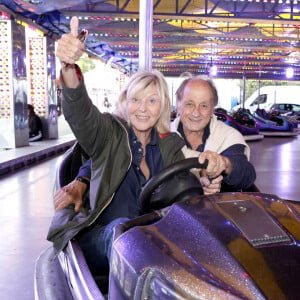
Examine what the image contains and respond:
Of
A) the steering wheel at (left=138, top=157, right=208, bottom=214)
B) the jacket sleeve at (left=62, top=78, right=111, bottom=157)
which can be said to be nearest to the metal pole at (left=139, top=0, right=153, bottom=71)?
the jacket sleeve at (left=62, top=78, right=111, bottom=157)

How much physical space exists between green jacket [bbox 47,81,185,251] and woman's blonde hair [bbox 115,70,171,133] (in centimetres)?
8

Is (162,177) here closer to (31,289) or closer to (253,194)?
(253,194)

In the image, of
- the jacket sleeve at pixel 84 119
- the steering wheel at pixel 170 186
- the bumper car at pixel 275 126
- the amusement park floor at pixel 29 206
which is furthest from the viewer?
the bumper car at pixel 275 126

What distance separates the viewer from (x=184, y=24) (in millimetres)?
8312

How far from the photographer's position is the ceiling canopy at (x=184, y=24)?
612 centimetres

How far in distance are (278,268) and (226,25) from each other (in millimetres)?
8005

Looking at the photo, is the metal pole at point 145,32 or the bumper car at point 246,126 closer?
the metal pole at point 145,32

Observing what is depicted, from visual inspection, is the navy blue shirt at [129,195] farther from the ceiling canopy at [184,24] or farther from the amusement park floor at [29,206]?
the ceiling canopy at [184,24]

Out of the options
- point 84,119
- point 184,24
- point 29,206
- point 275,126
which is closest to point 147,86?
point 84,119

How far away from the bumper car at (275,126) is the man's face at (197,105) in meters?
8.17

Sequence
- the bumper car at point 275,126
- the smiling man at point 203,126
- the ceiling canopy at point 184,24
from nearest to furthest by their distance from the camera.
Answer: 1. the smiling man at point 203,126
2. the ceiling canopy at point 184,24
3. the bumper car at point 275,126

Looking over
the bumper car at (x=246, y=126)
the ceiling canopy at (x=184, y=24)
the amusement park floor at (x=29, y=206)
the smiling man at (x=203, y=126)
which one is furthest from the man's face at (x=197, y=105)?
the bumper car at (x=246, y=126)

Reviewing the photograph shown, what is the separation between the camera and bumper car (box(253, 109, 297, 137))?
30.7ft

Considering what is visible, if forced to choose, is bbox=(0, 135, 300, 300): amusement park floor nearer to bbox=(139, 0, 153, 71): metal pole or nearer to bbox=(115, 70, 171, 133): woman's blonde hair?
bbox=(115, 70, 171, 133): woman's blonde hair
